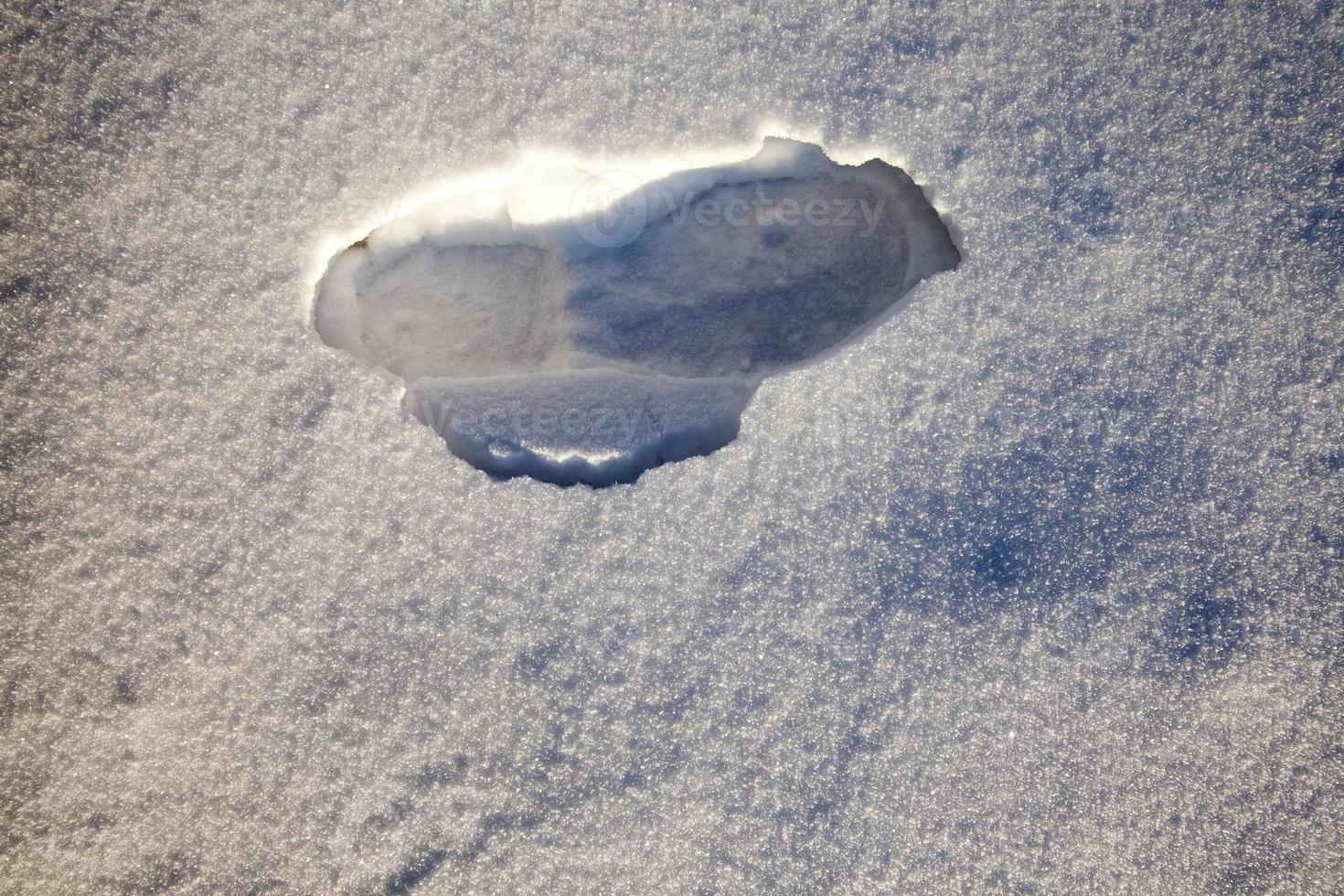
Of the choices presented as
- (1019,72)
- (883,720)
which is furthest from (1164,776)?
(1019,72)

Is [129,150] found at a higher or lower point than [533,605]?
higher

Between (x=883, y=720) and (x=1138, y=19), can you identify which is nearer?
(x=883, y=720)

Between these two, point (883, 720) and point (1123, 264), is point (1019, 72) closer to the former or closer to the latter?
point (1123, 264)

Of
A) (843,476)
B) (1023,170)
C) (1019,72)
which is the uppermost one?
(1019,72)
